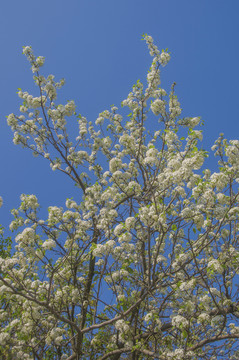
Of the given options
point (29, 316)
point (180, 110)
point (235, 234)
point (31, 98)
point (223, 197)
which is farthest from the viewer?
point (31, 98)

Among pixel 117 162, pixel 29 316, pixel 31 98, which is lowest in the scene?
pixel 29 316

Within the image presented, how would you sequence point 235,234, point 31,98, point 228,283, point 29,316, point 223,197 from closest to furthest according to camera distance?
point 223,197
point 29,316
point 228,283
point 235,234
point 31,98

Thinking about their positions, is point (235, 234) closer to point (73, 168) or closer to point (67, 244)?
point (67, 244)

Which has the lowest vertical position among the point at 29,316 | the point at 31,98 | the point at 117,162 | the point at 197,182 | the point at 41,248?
the point at 29,316

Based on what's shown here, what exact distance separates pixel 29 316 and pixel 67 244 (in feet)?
7.64

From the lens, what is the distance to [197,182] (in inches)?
231

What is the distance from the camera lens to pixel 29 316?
6.78m

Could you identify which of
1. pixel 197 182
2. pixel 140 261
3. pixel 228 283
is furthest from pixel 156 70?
pixel 228 283

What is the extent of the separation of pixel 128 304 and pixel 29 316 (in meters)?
2.44

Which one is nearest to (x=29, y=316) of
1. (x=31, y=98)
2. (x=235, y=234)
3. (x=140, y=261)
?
(x=140, y=261)

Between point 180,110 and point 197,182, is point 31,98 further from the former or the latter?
point 197,182

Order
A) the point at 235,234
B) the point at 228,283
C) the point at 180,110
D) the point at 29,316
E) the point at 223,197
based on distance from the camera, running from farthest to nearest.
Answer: the point at 180,110, the point at 235,234, the point at 228,283, the point at 29,316, the point at 223,197

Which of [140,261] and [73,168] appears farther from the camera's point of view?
[73,168]

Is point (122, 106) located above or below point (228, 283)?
above
